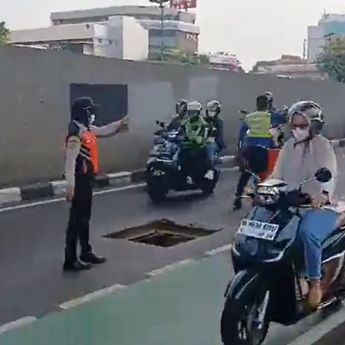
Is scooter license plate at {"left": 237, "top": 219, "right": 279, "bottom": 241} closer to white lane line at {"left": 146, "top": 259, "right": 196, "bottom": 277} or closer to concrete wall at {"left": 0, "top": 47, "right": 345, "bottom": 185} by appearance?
white lane line at {"left": 146, "top": 259, "right": 196, "bottom": 277}

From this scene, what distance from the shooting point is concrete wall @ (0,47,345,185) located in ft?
38.3

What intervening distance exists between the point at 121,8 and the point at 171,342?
10594 cm

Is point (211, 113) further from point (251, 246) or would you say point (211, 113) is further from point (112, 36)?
point (112, 36)

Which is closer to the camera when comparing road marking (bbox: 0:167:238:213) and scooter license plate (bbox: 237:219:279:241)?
scooter license plate (bbox: 237:219:279:241)

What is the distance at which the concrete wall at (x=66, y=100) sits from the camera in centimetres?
1169

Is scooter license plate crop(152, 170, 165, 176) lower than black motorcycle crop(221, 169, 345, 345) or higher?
lower

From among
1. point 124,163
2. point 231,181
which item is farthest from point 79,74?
point 231,181

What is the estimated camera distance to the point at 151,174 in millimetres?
11055

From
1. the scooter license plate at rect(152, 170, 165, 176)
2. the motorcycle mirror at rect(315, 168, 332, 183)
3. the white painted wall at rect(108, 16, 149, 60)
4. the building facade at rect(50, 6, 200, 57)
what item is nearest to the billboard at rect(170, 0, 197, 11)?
the building facade at rect(50, 6, 200, 57)

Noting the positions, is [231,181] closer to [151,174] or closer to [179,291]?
[151,174]

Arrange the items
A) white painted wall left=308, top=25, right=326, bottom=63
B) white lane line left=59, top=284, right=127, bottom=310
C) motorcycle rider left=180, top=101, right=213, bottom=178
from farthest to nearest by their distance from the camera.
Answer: white painted wall left=308, top=25, right=326, bottom=63 < motorcycle rider left=180, top=101, right=213, bottom=178 < white lane line left=59, top=284, right=127, bottom=310

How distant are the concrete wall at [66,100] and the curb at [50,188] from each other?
321 mm

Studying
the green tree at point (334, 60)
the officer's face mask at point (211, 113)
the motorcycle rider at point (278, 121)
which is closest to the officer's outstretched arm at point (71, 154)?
the motorcycle rider at point (278, 121)

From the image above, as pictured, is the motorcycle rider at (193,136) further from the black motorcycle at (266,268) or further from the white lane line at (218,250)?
the black motorcycle at (266,268)
